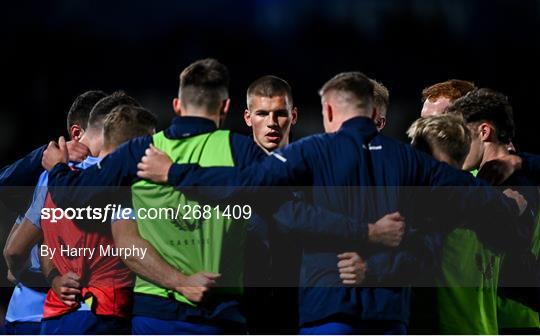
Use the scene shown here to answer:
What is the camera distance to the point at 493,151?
17.4ft

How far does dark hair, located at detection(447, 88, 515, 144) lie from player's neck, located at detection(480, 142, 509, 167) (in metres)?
0.04

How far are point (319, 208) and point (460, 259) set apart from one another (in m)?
0.97

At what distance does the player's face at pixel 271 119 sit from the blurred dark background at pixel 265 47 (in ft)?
17.9

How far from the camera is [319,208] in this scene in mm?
4355

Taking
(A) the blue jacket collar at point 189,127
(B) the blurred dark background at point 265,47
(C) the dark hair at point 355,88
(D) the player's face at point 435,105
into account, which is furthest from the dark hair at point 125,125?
(B) the blurred dark background at point 265,47

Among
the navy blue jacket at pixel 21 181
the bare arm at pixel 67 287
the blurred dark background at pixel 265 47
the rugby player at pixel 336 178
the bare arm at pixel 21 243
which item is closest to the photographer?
the rugby player at pixel 336 178

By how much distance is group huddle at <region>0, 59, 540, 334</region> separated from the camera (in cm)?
437

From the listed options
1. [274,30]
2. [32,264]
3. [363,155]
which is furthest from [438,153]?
[274,30]

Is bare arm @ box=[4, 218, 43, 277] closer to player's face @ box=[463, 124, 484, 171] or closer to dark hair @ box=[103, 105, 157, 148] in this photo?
dark hair @ box=[103, 105, 157, 148]

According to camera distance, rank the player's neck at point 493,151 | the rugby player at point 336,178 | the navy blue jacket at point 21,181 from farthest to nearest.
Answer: the navy blue jacket at point 21,181
the player's neck at point 493,151
the rugby player at point 336,178

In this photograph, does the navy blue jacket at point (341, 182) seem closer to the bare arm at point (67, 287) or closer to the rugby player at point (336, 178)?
the rugby player at point (336, 178)

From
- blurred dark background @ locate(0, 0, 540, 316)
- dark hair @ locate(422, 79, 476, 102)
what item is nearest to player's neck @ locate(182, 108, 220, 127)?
dark hair @ locate(422, 79, 476, 102)

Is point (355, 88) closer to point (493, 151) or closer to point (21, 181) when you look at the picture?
point (493, 151)

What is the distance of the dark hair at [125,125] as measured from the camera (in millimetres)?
4824
